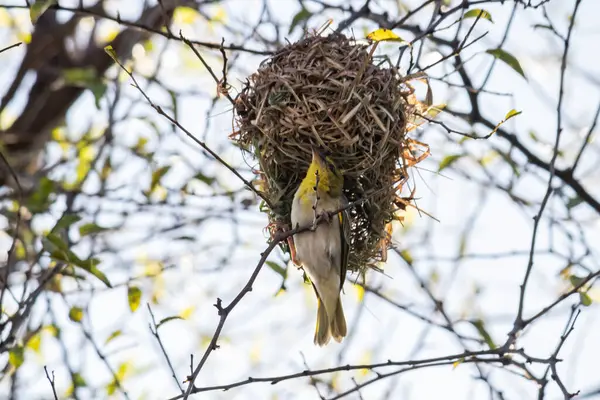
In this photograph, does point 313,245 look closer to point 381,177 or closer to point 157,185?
point 381,177

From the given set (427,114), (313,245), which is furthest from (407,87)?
(313,245)

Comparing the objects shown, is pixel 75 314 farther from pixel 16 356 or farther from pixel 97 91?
pixel 97 91

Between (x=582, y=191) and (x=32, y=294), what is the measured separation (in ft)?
10.5

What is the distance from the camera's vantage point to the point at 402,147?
157 inches

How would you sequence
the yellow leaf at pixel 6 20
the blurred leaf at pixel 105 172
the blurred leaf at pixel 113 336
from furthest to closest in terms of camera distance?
the yellow leaf at pixel 6 20
the blurred leaf at pixel 105 172
the blurred leaf at pixel 113 336

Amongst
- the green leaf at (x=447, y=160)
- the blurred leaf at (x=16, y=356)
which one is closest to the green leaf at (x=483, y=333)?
the green leaf at (x=447, y=160)

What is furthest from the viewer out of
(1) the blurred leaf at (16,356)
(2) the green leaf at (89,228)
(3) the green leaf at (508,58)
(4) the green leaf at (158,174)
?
(4) the green leaf at (158,174)

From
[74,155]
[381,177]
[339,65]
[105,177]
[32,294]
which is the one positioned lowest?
[32,294]

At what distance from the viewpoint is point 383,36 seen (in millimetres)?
3754

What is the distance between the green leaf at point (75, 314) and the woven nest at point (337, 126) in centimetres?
114

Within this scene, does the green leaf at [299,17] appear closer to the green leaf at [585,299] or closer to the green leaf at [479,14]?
the green leaf at [479,14]

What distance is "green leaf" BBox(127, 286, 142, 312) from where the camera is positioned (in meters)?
4.14

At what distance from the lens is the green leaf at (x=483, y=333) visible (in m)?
4.07

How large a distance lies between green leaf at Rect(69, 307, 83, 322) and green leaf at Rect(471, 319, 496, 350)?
207 cm
